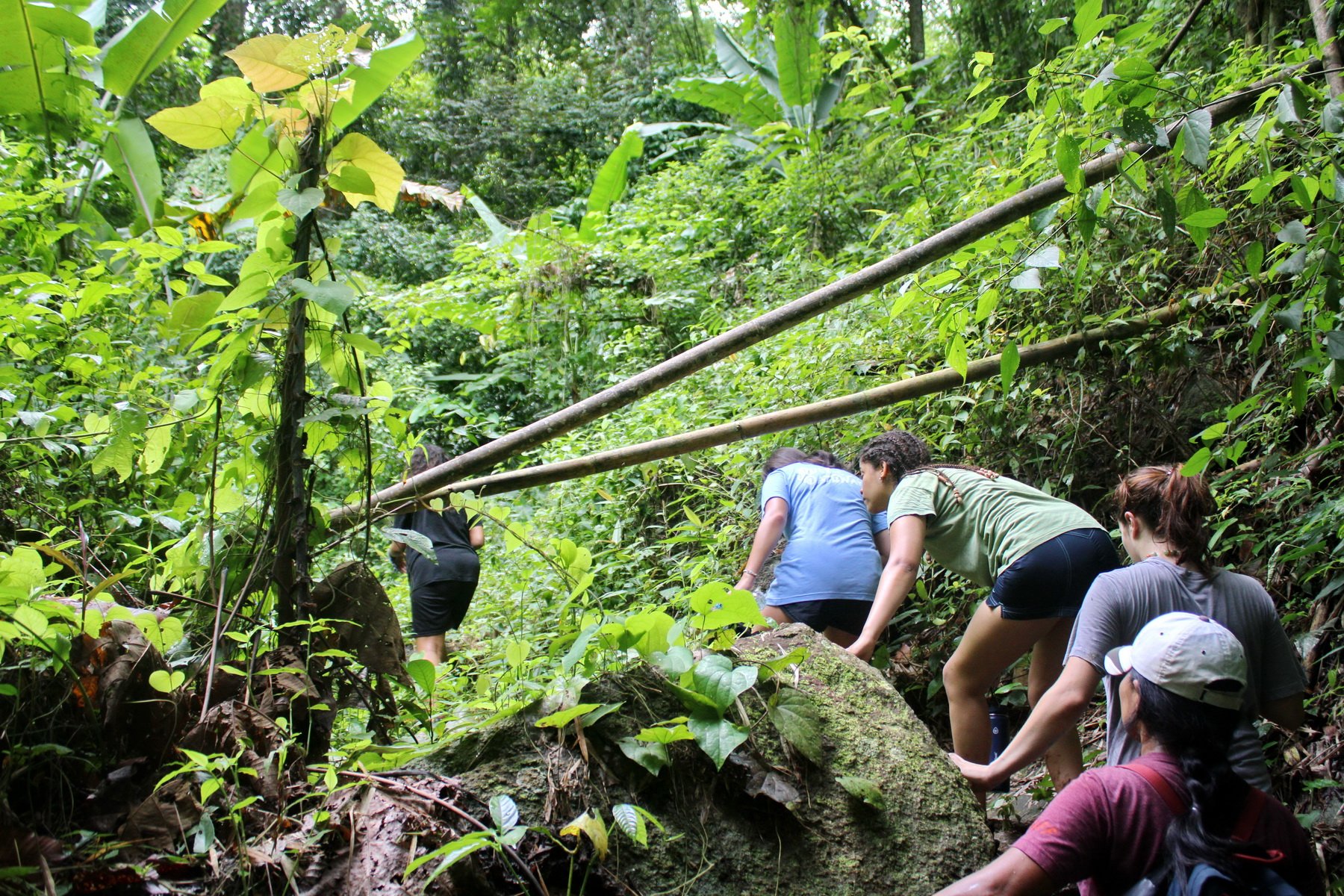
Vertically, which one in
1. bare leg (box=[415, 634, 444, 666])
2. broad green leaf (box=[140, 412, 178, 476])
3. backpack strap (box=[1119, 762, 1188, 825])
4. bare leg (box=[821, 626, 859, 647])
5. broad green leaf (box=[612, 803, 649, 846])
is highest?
broad green leaf (box=[140, 412, 178, 476])

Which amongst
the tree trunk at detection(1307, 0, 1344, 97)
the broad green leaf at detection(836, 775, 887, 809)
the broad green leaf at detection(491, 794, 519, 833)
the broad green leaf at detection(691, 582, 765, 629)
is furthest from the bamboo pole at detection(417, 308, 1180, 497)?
the tree trunk at detection(1307, 0, 1344, 97)

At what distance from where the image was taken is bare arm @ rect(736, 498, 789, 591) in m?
4.09

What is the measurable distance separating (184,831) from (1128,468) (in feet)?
15.2

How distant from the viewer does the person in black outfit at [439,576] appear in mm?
4891

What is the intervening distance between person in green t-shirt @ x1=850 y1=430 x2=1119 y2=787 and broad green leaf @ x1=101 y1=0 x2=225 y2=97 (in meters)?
3.26

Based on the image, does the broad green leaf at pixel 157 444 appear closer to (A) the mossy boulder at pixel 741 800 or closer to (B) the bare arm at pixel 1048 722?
(A) the mossy boulder at pixel 741 800

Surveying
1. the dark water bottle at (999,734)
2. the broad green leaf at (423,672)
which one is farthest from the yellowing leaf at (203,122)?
the dark water bottle at (999,734)

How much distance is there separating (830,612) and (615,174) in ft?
32.5

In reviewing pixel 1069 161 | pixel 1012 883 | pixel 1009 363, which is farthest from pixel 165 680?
pixel 1069 161

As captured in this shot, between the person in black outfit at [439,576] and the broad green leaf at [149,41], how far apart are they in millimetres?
2420

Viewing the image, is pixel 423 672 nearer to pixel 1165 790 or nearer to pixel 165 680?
pixel 165 680

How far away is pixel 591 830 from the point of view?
164 cm

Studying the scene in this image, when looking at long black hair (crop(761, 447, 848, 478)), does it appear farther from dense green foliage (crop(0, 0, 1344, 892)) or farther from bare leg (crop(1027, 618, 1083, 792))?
bare leg (crop(1027, 618, 1083, 792))

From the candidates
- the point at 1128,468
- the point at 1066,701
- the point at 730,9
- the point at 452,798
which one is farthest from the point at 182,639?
the point at 730,9
